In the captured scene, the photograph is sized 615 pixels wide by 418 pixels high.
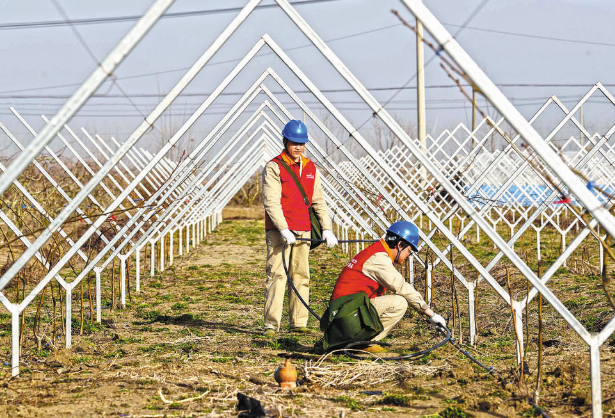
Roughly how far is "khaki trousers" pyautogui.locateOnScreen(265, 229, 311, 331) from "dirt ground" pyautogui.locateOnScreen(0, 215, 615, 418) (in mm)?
176

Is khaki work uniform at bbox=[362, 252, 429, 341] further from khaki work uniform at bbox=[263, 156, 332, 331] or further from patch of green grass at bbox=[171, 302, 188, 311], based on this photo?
patch of green grass at bbox=[171, 302, 188, 311]

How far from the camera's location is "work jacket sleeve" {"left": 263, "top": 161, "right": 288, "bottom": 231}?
5.61 meters

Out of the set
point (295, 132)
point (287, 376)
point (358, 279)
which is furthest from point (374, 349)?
point (295, 132)

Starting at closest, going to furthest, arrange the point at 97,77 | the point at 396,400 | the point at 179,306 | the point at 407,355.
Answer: the point at 97,77 → the point at 396,400 → the point at 407,355 → the point at 179,306

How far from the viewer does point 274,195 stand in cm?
570

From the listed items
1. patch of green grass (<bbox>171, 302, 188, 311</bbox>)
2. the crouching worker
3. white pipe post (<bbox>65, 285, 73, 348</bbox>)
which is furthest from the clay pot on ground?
patch of green grass (<bbox>171, 302, 188, 311</bbox>)

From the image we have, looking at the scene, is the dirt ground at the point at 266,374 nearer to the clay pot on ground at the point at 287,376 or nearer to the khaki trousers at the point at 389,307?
the clay pot on ground at the point at 287,376

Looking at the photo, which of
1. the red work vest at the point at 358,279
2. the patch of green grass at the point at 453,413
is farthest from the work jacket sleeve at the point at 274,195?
the patch of green grass at the point at 453,413

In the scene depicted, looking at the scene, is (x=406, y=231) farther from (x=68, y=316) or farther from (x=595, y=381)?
(x=68, y=316)

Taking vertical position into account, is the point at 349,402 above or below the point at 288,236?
below

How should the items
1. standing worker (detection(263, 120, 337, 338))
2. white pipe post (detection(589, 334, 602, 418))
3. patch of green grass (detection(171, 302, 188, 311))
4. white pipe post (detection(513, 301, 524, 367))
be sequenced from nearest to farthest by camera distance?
white pipe post (detection(589, 334, 602, 418)) < white pipe post (detection(513, 301, 524, 367)) < standing worker (detection(263, 120, 337, 338)) < patch of green grass (detection(171, 302, 188, 311))

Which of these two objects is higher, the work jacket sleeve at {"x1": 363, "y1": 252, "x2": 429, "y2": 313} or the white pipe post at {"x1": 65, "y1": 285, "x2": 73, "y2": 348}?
the work jacket sleeve at {"x1": 363, "y1": 252, "x2": 429, "y2": 313}

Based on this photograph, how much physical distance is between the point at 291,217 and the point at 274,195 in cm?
25

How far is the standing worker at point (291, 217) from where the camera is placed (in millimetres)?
5711
